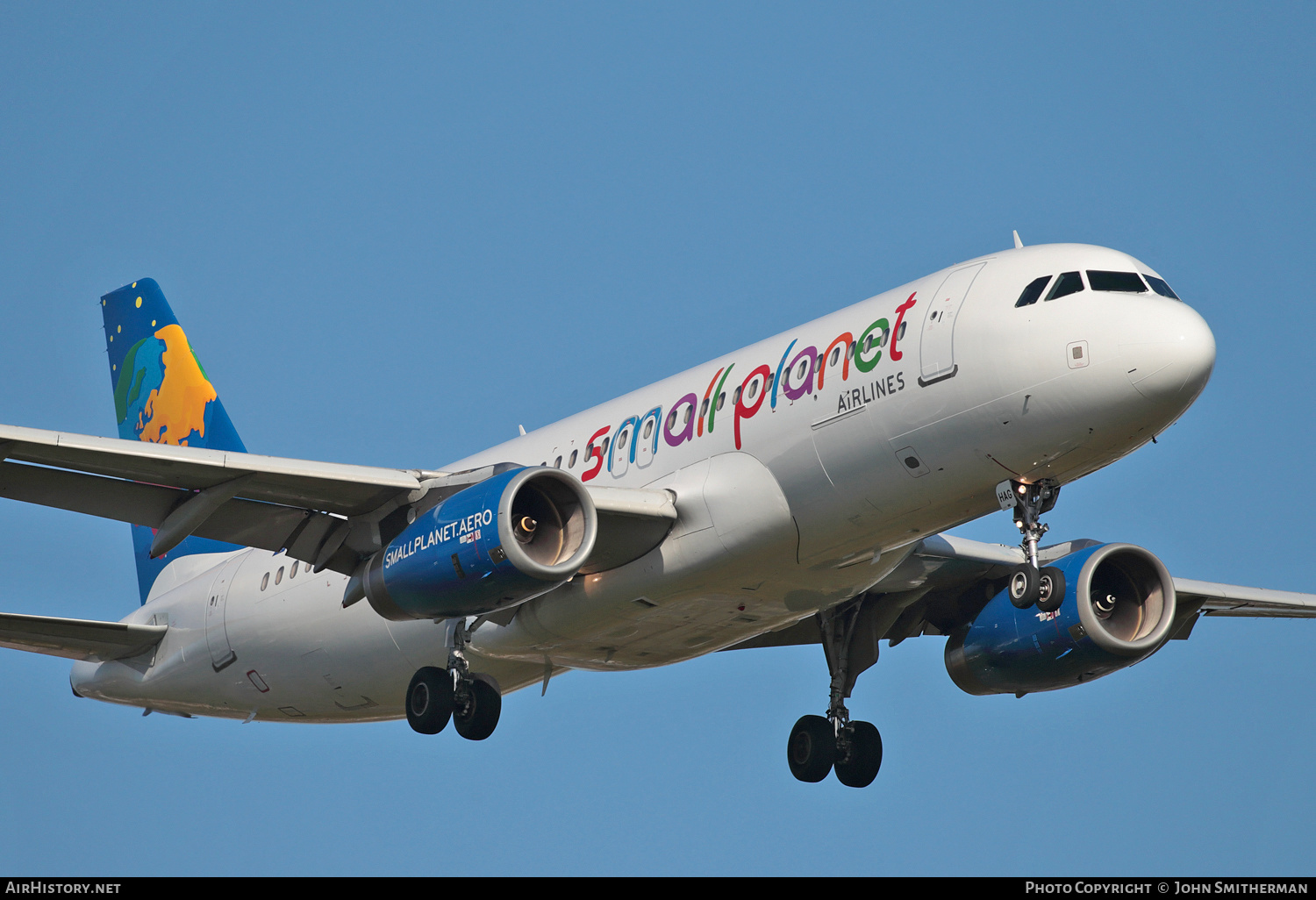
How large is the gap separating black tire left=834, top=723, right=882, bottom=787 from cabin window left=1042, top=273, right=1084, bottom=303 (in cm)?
996

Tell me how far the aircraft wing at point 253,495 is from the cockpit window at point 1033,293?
210 inches

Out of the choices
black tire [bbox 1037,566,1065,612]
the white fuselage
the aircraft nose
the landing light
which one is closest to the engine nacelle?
the landing light

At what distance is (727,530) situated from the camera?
21.8m

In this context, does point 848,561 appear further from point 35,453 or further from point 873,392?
point 35,453

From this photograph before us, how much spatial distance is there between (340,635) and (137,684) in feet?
16.1

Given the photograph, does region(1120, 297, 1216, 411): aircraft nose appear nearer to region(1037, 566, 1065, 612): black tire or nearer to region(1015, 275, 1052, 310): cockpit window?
region(1015, 275, 1052, 310): cockpit window

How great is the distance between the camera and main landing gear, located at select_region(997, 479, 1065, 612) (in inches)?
785

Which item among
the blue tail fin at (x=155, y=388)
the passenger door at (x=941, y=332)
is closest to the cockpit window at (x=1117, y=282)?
the passenger door at (x=941, y=332)

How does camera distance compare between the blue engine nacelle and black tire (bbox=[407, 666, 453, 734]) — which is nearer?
black tire (bbox=[407, 666, 453, 734])

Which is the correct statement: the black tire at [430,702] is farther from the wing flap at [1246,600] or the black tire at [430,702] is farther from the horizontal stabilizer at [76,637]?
the wing flap at [1246,600]

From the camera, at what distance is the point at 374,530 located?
23.6 meters

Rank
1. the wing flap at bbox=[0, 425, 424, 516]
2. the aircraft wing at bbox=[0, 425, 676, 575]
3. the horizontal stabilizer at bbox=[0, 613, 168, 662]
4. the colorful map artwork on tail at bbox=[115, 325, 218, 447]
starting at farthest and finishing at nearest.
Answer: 1. the colorful map artwork on tail at bbox=[115, 325, 218, 447]
2. the horizontal stabilizer at bbox=[0, 613, 168, 662]
3. the aircraft wing at bbox=[0, 425, 676, 575]
4. the wing flap at bbox=[0, 425, 424, 516]

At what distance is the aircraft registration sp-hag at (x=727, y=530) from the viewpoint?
20.0m

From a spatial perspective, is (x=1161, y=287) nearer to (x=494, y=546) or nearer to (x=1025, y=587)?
(x=1025, y=587)
